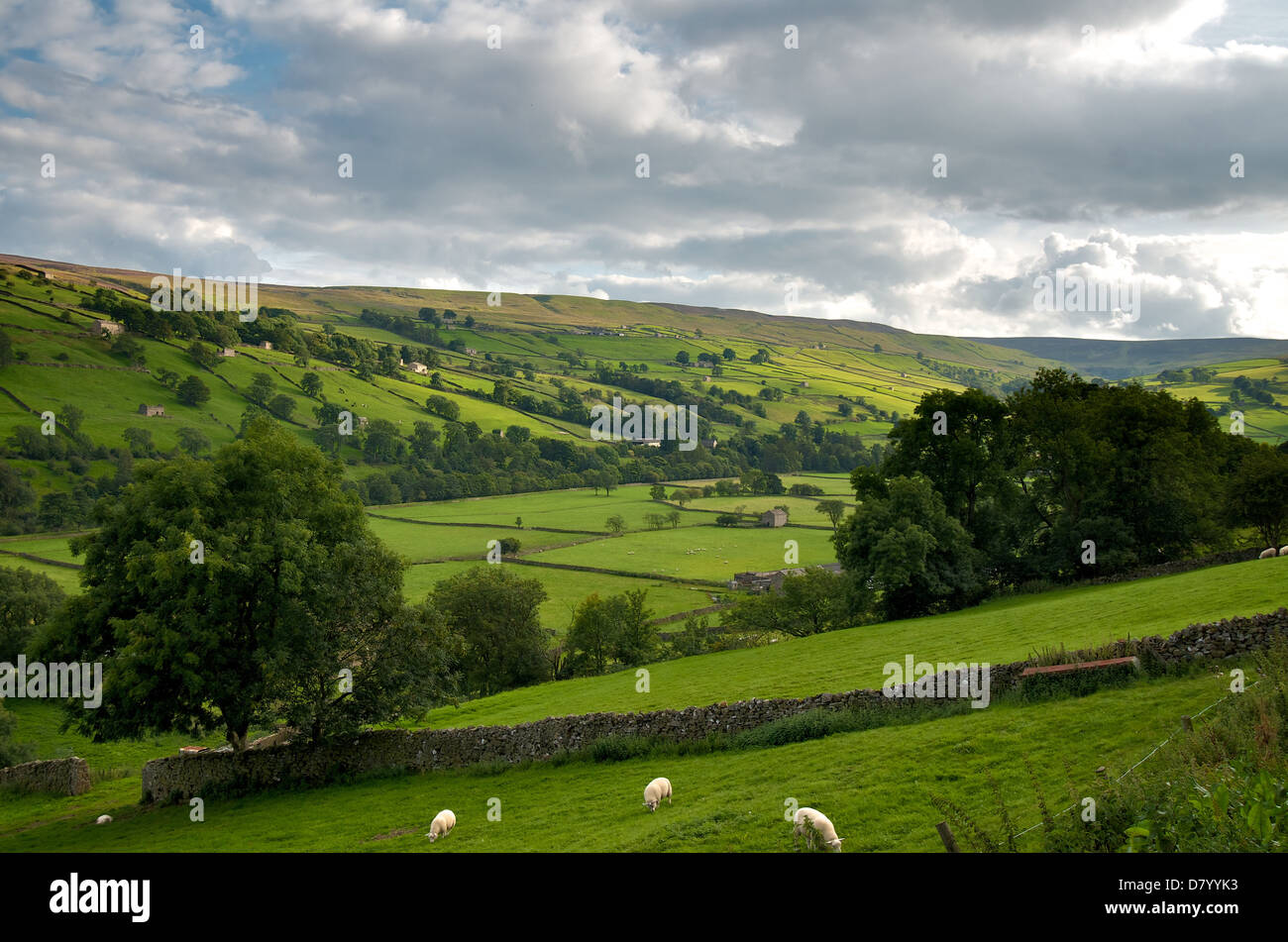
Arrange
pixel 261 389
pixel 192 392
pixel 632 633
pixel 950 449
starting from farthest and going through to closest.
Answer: pixel 261 389, pixel 192 392, pixel 632 633, pixel 950 449

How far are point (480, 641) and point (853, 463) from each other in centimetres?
12643

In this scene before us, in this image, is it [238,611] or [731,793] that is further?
[238,611]

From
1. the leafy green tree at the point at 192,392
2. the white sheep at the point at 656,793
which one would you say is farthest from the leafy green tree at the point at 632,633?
the leafy green tree at the point at 192,392

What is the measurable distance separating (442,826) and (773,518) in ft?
329

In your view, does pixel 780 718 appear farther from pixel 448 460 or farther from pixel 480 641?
pixel 448 460

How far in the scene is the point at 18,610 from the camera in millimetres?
54062

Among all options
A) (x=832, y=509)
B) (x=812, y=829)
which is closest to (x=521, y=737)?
(x=812, y=829)

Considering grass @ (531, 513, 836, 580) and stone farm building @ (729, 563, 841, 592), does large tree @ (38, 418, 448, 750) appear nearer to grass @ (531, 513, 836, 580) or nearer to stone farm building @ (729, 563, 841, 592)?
stone farm building @ (729, 563, 841, 592)

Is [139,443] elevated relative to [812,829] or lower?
elevated

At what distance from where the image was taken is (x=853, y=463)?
545 ft

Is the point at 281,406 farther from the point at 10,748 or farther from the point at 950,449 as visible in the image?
the point at 950,449

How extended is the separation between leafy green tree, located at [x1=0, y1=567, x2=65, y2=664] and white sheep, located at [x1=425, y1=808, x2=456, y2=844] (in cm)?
4762

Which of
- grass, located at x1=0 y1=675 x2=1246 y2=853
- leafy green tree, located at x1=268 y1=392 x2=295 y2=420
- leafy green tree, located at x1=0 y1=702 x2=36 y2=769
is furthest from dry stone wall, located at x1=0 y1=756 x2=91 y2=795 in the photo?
leafy green tree, located at x1=268 y1=392 x2=295 y2=420

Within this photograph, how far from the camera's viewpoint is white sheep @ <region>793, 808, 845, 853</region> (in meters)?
11.1
